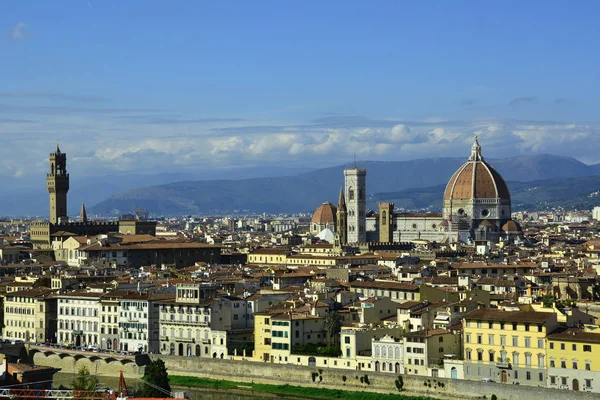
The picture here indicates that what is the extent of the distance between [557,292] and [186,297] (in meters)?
19.3

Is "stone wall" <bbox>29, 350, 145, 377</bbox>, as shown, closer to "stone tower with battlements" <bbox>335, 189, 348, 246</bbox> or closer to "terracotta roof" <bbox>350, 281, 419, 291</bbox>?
"terracotta roof" <bbox>350, 281, 419, 291</bbox>

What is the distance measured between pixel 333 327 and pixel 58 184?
239 ft

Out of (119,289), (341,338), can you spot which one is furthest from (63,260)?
(341,338)

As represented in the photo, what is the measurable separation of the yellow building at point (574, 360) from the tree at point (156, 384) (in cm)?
1291

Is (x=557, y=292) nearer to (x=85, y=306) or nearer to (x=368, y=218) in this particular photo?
(x=85, y=306)

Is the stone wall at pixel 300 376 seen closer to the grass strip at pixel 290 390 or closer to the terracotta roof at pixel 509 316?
the grass strip at pixel 290 390

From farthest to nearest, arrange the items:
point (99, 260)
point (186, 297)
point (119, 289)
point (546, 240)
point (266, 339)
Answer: point (546, 240) < point (99, 260) < point (119, 289) < point (186, 297) < point (266, 339)

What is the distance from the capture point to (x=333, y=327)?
175 ft

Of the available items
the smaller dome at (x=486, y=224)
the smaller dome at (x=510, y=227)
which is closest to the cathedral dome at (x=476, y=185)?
the smaller dome at (x=486, y=224)

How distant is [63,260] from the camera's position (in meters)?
101

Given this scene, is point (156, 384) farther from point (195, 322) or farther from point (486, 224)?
point (486, 224)

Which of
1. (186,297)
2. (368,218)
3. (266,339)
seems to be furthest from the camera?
(368,218)

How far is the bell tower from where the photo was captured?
122 meters

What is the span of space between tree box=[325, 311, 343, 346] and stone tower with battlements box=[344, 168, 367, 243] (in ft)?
281
